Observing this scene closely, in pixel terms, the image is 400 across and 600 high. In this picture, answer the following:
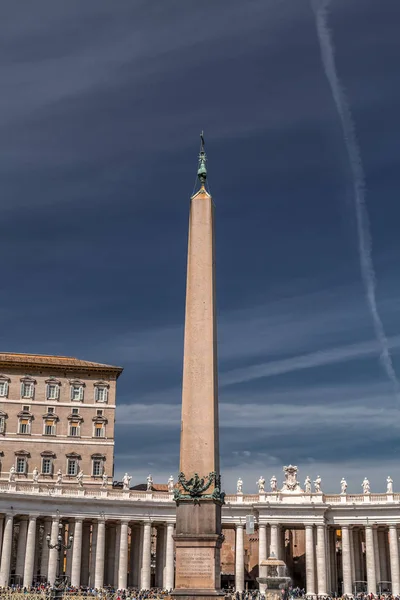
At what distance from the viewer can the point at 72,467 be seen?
7106cm

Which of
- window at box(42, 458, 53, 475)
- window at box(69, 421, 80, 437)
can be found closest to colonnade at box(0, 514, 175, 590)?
window at box(42, 458, 53, 475)

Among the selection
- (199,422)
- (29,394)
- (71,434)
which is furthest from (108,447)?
(199,422)

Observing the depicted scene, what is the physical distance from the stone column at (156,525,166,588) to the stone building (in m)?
7.32

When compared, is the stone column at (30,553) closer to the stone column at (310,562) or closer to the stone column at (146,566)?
the stone column at (146,566)

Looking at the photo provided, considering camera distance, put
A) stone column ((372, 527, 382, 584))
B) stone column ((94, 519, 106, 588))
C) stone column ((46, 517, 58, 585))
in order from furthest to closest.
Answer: stone column ((372, 527, 382, 584)) < stone column ((94, 519, 106, 588)) < stone column ((46, 517, 58, 585))

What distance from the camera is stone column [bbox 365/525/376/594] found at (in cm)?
6272

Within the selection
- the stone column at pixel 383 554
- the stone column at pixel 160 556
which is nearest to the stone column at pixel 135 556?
the stone column at pixel 160 556

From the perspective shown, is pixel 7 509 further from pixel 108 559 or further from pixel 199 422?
pixel 199 422

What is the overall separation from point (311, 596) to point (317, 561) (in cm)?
414

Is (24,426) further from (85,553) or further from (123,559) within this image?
(123,559)

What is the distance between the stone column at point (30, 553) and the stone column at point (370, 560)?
2619 centimetres

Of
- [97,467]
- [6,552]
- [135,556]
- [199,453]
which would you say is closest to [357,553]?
[135,556]

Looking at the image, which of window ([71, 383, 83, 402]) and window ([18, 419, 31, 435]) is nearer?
window ([18, 419, 31, 435])

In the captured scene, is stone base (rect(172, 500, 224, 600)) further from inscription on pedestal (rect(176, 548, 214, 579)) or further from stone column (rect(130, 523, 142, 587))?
stone column (rect(130, 523, 142, 587))
